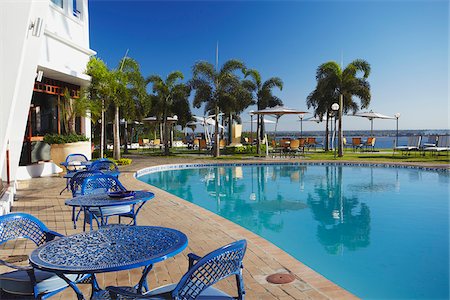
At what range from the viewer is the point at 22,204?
24.1ft

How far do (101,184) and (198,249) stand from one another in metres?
1.62

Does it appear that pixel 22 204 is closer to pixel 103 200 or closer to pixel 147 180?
pixel 103 200

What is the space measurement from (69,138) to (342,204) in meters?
9.02

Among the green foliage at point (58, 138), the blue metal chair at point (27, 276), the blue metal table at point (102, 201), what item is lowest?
the blue metal chair at point (27, 276)

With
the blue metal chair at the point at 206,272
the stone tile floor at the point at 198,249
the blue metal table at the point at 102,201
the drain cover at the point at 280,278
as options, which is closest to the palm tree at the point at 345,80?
the stone tile floor at the point at 198,249

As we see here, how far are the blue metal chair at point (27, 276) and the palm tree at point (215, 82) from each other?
1801 cm

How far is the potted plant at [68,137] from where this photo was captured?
40.9 ft

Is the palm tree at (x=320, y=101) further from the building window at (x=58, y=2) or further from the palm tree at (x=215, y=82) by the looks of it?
the building window at (x=58, y=2)

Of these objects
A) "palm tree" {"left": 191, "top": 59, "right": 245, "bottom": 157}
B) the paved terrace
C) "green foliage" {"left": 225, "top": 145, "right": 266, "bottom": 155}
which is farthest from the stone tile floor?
"green foliage" {"left": 225, "top": 145, "right": 266, "bottom": 155}

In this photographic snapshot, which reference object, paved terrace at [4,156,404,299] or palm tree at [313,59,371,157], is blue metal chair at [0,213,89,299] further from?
palm tree at [313,59,371,157]

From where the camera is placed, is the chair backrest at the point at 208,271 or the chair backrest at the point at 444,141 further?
the chair backrest at the point at 444,141

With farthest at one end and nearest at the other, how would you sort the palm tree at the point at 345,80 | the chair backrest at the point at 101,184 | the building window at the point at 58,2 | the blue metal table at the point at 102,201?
the palm tree at the point at 345,80, the building window at the point at 58,2, the chair backrest at the point at 101,184, the blue metal table at the point at 102,201

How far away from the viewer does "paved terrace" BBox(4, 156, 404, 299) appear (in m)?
3.43

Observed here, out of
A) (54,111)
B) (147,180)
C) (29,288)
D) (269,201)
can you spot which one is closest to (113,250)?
(29,288)
